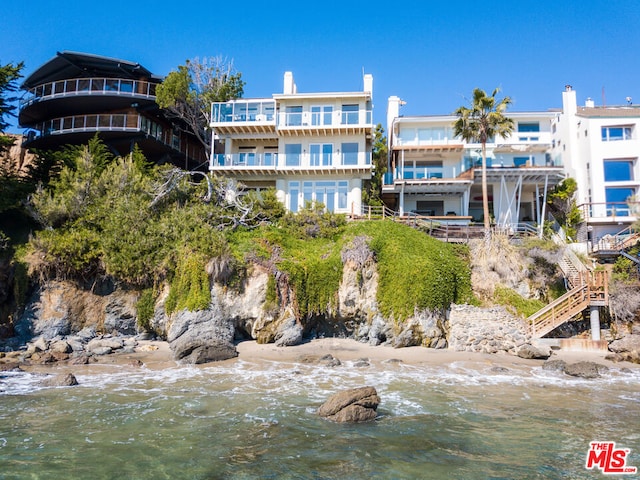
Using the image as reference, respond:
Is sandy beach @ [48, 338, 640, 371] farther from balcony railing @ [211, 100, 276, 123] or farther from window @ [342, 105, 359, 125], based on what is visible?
balcony railing @ [211, 100, 276, 123]

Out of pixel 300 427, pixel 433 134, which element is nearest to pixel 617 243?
pixel 433 134

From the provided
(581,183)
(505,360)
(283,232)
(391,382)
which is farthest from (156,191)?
(581,183)

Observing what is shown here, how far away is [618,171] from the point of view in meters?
34.3

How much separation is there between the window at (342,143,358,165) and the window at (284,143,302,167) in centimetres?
322

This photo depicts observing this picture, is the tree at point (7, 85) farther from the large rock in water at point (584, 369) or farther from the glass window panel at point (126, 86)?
the large rock in water at point (584, 369)

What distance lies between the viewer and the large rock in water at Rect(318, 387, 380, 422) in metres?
11.7

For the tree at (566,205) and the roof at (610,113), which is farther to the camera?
the roof at (610,113)

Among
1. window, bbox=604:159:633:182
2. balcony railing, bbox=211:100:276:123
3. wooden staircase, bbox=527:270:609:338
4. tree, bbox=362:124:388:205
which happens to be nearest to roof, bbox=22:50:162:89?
balcony railing, bbox=211:100:276:123

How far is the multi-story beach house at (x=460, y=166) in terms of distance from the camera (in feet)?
114

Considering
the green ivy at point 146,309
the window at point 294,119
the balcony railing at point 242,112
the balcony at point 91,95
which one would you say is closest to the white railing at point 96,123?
the balcony at point 91,95

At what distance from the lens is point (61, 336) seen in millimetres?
22266

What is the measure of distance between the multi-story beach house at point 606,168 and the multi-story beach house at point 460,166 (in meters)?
2.27

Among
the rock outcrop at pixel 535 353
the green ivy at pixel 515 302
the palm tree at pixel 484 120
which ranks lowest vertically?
the rock outcrop at pixel 535 353

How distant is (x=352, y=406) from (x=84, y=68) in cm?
3499
